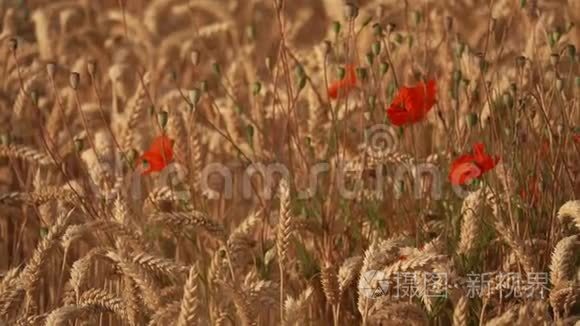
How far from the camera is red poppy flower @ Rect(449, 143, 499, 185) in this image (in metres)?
2.07

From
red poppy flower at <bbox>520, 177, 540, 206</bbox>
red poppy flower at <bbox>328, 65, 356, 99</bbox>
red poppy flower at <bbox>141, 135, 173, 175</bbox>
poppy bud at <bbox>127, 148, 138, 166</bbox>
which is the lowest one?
red poppy flower at <bbox>520, 177, 540, 206</bbox>

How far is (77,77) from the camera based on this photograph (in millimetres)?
2059

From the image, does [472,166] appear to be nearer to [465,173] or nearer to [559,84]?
[465,173]

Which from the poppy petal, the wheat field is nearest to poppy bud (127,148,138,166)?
the wheat field

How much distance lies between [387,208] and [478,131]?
13.2 inches

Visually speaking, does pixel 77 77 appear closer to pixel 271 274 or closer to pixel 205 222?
pixel 205 222

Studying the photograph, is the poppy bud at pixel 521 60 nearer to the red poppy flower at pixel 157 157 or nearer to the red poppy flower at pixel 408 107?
the red poppy flower at pixel 408 107

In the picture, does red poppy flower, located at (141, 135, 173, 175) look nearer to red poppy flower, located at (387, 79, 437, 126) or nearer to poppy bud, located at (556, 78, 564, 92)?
red poppy flower, located at (387, 79, 437, 126)

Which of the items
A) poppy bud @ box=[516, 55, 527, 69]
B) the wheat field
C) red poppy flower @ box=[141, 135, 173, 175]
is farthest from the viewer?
red poppy flower @ box=[141, 135, 173, 175]

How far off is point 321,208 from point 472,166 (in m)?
0.34

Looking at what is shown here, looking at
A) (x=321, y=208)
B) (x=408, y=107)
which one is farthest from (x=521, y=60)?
(x=321, y=208)

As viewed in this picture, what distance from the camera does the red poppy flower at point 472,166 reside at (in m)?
2.07

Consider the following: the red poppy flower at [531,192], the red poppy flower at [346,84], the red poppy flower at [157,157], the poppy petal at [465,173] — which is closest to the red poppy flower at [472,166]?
the poppy petal at [465,173]

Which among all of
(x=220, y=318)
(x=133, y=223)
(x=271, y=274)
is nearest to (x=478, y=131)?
(x=271, y=274)
